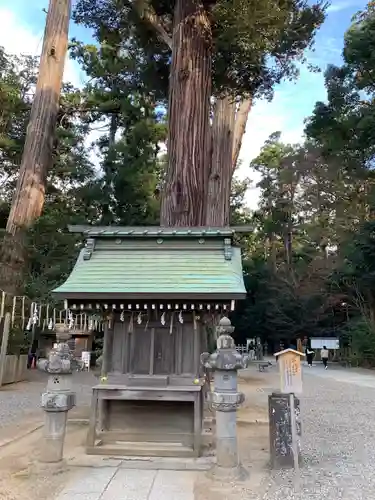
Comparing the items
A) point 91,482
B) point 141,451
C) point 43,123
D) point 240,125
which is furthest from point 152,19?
point 91,482

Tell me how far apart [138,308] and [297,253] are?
30158 mm

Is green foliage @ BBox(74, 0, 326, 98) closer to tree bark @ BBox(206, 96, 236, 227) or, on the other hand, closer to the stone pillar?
tree bark @ BBox(206, 96, 236, 227)

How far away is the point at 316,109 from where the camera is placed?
2162 cm

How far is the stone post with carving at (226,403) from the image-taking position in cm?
463

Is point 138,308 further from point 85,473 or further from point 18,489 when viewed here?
point 18,489

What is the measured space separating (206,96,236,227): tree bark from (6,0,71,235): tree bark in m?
5.62

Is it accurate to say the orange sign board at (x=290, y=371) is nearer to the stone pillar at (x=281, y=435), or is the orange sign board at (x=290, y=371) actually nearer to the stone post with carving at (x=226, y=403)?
the stone pillar at (x=281, y=435)

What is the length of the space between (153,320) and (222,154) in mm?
10304

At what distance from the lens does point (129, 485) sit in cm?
432

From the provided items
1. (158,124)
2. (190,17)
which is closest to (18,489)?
(190,17)

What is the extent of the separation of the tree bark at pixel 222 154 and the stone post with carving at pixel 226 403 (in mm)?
9891

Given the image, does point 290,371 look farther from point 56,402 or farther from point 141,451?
point 56,402

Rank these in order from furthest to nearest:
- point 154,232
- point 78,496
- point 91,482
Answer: point 154,232 < point 91,482 < point 78,496

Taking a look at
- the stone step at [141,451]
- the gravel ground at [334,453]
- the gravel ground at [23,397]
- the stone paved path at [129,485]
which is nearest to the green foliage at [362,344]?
the gravel ground at [334,453]
